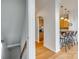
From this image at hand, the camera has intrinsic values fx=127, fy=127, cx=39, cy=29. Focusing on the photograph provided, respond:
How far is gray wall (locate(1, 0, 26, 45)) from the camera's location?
2.79m

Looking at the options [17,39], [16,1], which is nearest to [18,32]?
[17,39]

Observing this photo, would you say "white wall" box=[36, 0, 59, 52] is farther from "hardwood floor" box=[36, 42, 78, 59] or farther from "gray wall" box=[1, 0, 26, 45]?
"gray wall" box=[1, 0, 26, 45]

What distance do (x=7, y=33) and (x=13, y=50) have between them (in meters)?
0.70

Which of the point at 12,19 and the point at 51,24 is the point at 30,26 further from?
the point at 51,24

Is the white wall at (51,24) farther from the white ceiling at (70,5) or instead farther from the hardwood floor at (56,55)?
the white ceiling at (70,5)

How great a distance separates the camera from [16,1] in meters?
2.88

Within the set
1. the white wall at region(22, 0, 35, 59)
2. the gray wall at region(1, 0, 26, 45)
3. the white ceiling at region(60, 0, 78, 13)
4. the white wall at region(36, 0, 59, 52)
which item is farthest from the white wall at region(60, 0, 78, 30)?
the white wall at region(22, 0, 35, 59)

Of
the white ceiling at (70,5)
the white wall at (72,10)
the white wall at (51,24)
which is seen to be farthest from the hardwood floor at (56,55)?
the white ceiling at (70,5)

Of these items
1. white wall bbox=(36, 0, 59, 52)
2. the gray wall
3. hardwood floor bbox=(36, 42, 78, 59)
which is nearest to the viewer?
the gray wall

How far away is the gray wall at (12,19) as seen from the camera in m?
2.79

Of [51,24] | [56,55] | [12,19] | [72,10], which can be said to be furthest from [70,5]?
[12,19]

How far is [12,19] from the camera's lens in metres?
3.13

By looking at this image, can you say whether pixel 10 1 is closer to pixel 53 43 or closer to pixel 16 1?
pixel 16 1

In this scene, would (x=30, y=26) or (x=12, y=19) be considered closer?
(x=30, y=26)
